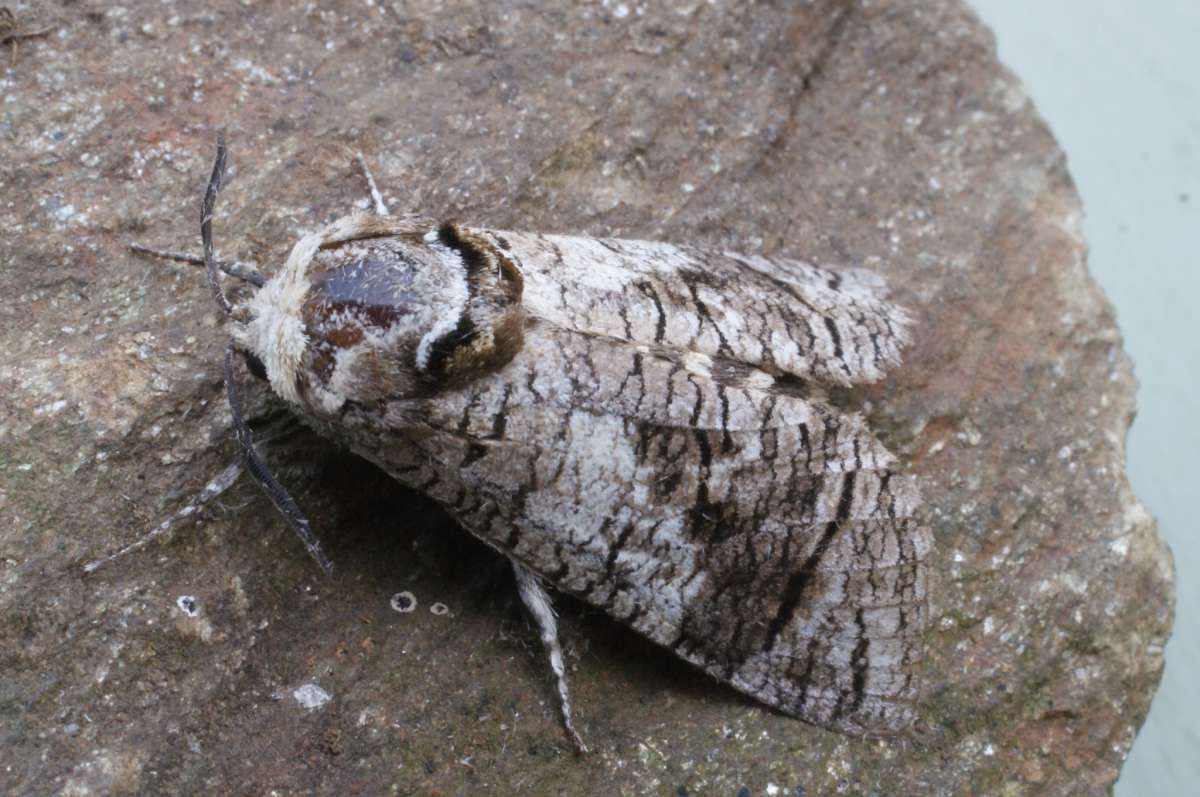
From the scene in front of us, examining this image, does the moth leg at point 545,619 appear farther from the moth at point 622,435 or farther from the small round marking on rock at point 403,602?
the small round marking on rock at point 403,602

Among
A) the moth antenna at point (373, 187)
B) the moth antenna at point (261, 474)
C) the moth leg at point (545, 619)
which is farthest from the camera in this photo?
the moth antenna at point (373, 187)

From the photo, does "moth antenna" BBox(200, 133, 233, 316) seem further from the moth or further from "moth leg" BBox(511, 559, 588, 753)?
"moth leg" BBox(511, 559, 588, 753)

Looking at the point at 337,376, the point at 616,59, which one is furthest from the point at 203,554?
the point at 616,59

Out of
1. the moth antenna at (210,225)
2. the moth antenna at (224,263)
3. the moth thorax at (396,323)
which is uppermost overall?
the moth thorax at (396,323)

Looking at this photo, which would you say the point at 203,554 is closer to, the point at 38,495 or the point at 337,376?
the point at 38,495

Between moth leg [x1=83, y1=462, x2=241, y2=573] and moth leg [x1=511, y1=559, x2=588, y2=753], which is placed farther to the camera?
moth leg [x1=511, y1=559, x2=588, y2=753]

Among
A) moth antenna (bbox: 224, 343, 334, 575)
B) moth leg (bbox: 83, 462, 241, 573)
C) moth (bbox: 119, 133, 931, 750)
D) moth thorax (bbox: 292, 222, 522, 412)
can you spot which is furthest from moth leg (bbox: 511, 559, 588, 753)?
moth leg (bbox: 83, 462, 241, 573)

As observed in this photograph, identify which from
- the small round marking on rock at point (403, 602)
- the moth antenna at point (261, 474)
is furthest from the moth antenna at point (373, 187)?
the small round marking on rock at point (403, 602)
